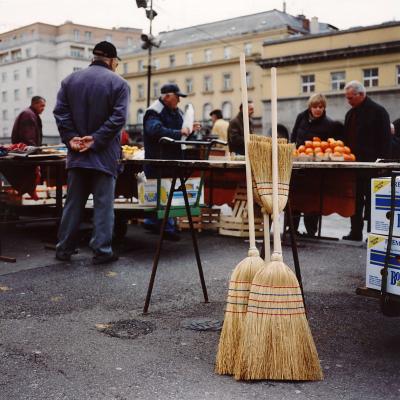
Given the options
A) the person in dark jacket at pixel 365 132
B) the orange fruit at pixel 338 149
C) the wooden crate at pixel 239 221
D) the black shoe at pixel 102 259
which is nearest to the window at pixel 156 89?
the wooden crate at pixel 239 221

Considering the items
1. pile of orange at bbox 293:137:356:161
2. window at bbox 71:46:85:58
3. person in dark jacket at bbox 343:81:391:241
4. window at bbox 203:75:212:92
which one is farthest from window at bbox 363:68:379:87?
window at bbox 71:46:85:58

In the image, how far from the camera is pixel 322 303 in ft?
15.8

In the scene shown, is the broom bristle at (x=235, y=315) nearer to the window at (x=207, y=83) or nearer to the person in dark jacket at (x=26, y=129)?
the person in dark jacket at (x=26, y=129)

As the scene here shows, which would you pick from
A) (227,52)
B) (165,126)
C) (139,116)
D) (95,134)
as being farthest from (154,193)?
(139,116)

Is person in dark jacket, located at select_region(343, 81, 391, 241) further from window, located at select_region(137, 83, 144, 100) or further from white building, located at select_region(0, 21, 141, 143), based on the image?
window, located at select_region(137, 83, 144, 100)

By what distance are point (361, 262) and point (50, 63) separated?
76428 millimetres

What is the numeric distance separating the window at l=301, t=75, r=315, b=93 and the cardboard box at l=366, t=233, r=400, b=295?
169ft

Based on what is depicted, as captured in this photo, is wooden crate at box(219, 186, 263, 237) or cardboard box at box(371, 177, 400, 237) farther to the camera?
wooden crate at box(219, 186, 263, 237)

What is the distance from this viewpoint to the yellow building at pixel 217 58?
7312 cm

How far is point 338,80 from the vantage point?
53.3 metres

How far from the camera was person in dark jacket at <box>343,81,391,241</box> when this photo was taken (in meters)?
8.12

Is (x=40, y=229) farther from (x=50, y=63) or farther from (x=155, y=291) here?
(x=50, y=63)

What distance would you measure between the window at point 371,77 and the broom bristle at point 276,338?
49591 mm

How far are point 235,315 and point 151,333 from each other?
0.87 meters
